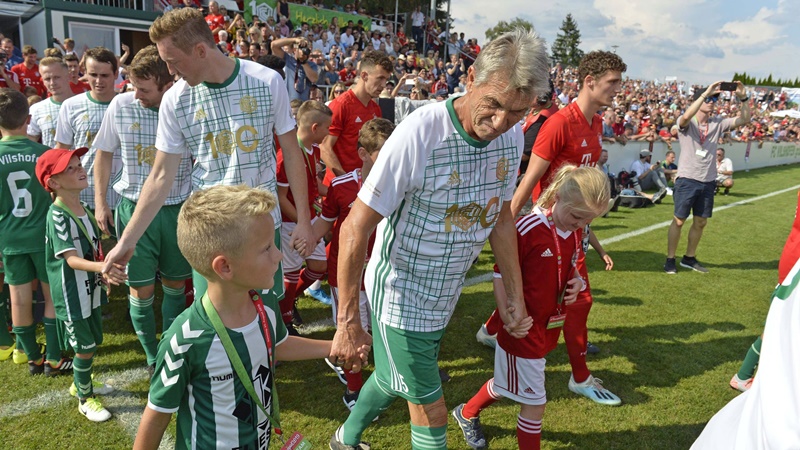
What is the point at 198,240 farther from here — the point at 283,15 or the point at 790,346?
the point at 283,15

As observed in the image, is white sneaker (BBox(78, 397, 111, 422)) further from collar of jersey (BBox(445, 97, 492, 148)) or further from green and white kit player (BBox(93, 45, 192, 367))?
collar of jersey (BBox(445, 97, 492, 148))

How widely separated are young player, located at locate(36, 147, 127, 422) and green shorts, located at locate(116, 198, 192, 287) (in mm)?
288

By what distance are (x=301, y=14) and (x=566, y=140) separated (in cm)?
1938

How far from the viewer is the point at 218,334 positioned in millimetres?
1781

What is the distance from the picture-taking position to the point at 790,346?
53.6 inches

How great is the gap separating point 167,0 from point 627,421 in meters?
19.6

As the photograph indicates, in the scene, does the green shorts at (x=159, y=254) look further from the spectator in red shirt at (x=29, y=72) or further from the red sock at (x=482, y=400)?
the spectator in red shirt at (x=29, y=72)

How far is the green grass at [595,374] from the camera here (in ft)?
10.9

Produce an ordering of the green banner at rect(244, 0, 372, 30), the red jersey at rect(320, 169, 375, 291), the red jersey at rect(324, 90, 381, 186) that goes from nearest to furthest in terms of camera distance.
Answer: the red jersey at rect(320, 169, 375, 291) → the red jersey at rect(324, 90, 381, 186) → the green banner at rect(244, 0, 372, 30)

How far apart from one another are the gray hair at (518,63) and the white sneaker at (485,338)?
2957mm

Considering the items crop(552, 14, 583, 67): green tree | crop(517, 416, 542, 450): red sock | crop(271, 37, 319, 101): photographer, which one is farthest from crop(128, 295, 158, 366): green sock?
crop(552, 14, 583, 67): green tree

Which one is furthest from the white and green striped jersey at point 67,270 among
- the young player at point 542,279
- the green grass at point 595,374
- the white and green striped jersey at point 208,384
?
the young player at point 542,279

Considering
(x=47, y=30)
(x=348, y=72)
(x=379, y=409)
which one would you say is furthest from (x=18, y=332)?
(x=47, y=30)

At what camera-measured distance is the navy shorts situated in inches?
268
